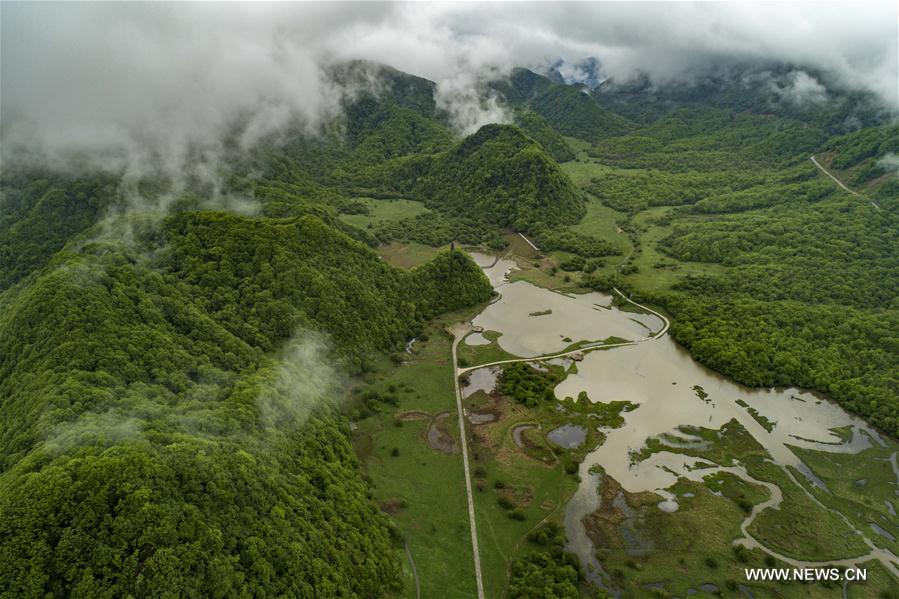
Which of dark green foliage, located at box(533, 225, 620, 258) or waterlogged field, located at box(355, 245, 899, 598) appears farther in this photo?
dark green foliage, located at box(533, 225, 620, 258)

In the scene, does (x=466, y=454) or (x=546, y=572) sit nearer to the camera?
(x=546, y=572)

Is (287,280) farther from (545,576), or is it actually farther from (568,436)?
(545,576)

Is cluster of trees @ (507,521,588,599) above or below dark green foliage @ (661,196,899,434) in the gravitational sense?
below

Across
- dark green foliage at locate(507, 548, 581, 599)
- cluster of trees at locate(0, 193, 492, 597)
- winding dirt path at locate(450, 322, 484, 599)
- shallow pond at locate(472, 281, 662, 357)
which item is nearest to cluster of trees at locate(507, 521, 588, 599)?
dark green foliage at locate(507, 548, 581, 599)

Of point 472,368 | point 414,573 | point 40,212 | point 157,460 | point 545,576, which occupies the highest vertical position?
point 157,460

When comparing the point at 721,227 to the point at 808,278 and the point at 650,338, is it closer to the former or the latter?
the point at 808,278

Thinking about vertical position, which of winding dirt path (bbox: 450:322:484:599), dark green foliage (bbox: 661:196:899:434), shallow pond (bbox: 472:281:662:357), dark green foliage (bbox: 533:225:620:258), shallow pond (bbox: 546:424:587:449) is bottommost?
winding dirt path (bbox: 450:322:484:599)

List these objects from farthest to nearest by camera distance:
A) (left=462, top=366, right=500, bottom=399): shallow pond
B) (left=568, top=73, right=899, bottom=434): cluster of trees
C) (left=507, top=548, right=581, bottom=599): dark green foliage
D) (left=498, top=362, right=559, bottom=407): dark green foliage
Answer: (left=568, top=73, right=899, bottom=434): cluster of trees < (left=462, top=366, right=500, bottom=399): shallow pond < (left=498, top=362, right=559, bottom=407): dark green foliage < (left=507, top=548, right=581, bottom=599): dark green foliage

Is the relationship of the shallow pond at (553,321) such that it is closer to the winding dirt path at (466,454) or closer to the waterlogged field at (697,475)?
the waterlogged field at (697,475)

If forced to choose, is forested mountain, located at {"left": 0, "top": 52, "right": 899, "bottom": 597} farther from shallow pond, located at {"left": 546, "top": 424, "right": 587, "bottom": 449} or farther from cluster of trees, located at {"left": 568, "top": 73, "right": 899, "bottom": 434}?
shallow pond, located at {"left": 546, "top": 424, "right": 587, "bottom": 449}

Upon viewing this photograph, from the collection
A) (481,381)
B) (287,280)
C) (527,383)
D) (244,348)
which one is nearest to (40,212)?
(287,280)

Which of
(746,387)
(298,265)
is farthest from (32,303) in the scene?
(746,387)
